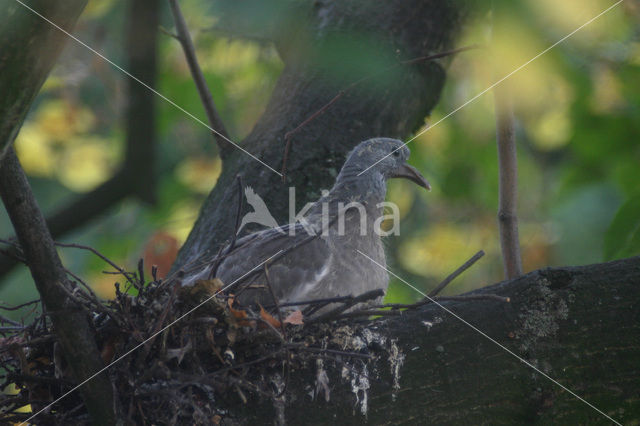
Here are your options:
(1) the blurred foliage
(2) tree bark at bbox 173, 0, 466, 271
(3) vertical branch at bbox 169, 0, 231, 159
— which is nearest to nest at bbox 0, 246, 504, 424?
(2) tree bark at bbox 173, 0, 466, 271

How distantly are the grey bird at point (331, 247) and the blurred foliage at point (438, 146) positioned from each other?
661 millimetres

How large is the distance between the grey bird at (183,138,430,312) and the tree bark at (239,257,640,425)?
24.9 inches

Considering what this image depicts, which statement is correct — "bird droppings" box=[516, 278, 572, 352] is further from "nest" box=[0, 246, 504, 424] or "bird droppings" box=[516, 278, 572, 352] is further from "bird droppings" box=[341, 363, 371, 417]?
"bird droppings" box=[341, 363, 371, 417]

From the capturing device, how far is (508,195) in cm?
337

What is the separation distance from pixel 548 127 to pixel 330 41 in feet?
11.0

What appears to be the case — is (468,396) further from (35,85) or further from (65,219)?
(65,219)

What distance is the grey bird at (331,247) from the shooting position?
3074 mm


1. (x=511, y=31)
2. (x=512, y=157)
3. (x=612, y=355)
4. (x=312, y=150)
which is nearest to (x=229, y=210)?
(x=312, y=150)

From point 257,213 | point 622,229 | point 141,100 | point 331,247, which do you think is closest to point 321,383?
point 331,247

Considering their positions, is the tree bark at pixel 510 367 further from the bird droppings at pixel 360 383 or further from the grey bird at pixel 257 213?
the grey bird at pixel 257 213

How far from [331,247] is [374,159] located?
1.85ft

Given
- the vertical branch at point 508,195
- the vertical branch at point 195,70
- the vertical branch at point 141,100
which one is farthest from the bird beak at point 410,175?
the vertical branch at point 141,100

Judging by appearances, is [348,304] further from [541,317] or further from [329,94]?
[329,94]

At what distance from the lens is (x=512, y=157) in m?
3.40
